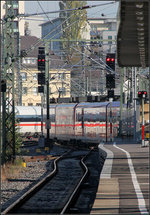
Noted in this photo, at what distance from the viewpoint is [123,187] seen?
16.1 meters

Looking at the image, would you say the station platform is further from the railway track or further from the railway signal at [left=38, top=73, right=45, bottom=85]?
the railway signal at [left=38, top=73, right=45, bottom=85]

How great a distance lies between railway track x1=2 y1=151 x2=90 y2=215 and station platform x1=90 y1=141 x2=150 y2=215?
115 cm

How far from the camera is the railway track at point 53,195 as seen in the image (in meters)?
16.0

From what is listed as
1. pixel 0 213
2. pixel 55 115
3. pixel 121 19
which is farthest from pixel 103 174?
pixel 55 115

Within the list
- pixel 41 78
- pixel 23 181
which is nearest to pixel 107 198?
pixel 23 181

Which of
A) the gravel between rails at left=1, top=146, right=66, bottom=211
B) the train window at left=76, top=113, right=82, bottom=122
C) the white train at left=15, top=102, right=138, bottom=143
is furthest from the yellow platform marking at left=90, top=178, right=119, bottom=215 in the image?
the train window at left=76, top=113, right=82, bottom=122

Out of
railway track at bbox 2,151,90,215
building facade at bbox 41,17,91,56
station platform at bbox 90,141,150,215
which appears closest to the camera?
station platform at bbox 90,141,150,215

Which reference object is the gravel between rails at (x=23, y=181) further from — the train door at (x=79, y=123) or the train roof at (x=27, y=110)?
the train roof at (x=27, y=110)

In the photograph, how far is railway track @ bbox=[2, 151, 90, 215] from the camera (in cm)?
1602

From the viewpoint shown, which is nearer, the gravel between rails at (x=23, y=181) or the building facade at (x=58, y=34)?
the gravel between rails at (x=23, y=181)

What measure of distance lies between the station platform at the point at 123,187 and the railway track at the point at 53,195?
115 centimetres

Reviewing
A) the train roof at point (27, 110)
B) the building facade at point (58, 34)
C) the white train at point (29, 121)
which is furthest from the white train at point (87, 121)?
the white train at point (29, 121)

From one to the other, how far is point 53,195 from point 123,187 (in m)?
3.76

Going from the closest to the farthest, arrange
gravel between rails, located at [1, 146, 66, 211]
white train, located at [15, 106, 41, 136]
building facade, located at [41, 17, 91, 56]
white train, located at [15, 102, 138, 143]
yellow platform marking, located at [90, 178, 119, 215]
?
yellow platform marking, located at [90, 178, 119, 215] → gravel between rails, located at [1, 146, 66, 211] → building facade, located at [41, 17, 91, 56] → white train, located at [15, 102, 138, 143] → white train, located at [15, 106, 41, 136]
